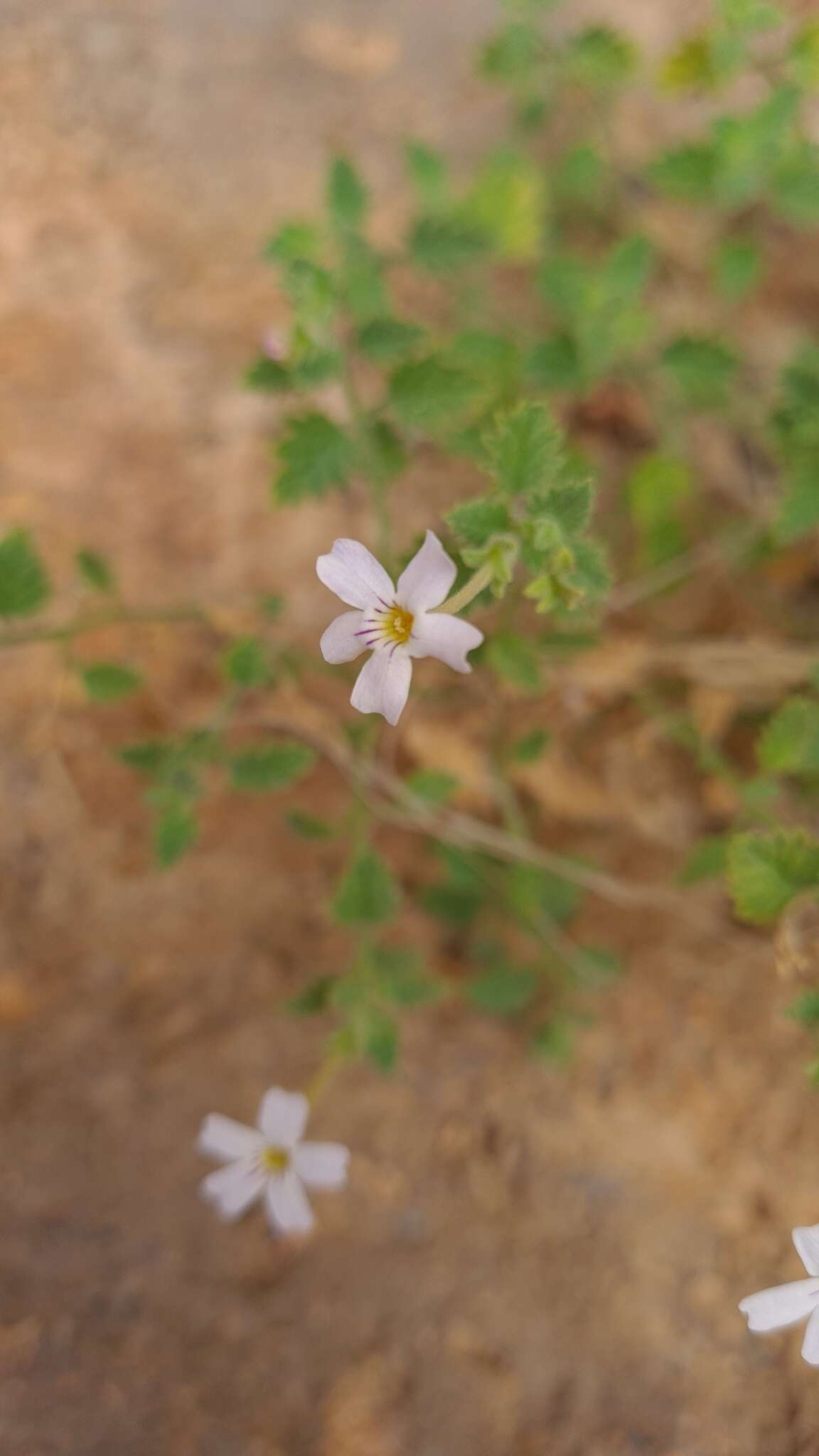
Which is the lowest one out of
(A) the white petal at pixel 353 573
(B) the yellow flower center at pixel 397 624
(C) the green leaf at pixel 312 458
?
(B) the yellow flower center at pixel 397 624


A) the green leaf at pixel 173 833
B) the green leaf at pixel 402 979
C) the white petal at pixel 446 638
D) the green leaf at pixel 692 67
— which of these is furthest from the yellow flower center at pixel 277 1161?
the green leaf at pixel 692 67

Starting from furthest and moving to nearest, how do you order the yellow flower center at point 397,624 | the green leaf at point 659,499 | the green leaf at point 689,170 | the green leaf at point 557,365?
the green leaf at point 659,499 < the green leaf at point 689,170 < the green leaf at point 557,365 < the yellow flower center at point 397,624

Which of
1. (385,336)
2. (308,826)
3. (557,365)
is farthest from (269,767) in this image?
(557,365)

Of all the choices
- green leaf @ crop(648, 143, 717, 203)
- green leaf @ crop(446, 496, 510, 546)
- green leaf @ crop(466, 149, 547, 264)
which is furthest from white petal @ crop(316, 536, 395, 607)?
green leaf @ crop(466, 149, 547, 264)

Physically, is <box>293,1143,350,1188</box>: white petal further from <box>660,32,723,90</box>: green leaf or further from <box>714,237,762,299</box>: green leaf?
<box>660,32,723,90</box>: green leaf

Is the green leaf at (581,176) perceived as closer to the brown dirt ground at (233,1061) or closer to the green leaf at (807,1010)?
the brown dirt ground at (233,1061)

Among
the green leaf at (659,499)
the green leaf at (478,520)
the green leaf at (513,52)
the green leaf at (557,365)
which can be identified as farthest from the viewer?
the green leaf at (513,52)
